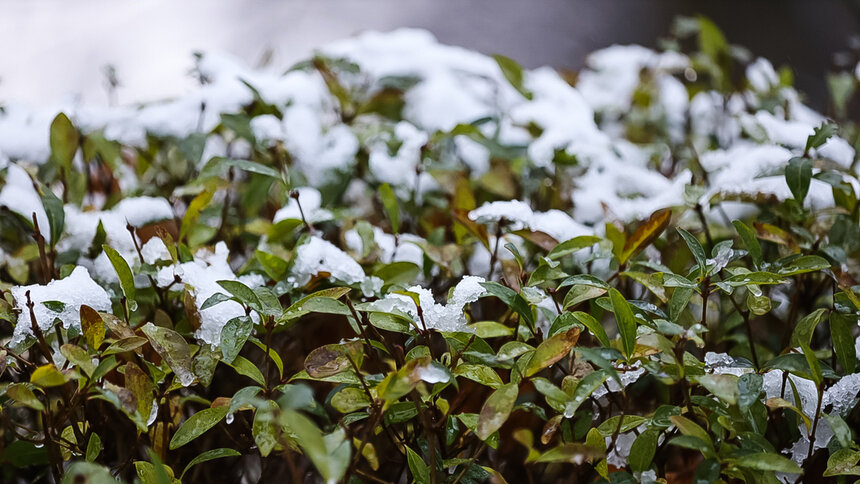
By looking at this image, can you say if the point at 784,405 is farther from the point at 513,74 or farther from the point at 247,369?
the point at 513,74

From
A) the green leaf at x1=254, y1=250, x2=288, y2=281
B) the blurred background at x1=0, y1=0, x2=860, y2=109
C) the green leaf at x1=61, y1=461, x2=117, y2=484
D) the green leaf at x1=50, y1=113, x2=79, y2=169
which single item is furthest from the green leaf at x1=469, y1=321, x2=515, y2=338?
the blurred background at x1=0, y1=0, x2=860, y2=109

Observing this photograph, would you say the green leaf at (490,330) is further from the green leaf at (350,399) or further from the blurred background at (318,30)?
the blurred background at (318,30)

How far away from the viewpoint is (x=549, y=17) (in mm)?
2188

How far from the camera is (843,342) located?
2.09ft

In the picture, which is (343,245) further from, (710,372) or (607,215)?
(710,372)

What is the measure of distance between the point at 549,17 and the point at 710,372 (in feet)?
5.93

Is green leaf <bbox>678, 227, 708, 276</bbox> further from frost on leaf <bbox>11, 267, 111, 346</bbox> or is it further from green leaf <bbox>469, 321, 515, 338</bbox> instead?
frost on leaf <bbox>11, 267, 111, 346</bbox>

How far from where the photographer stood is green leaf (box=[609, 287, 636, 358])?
1.90 ft

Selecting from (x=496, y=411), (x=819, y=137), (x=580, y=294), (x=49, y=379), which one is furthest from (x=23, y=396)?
(x=819, y=137)

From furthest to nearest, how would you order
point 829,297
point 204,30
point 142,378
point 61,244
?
point 204,30 < point 829,297 < point 61,244 < point 142,378

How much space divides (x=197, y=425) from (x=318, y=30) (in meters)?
1.77

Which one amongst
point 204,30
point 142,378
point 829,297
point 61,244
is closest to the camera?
point 142,378

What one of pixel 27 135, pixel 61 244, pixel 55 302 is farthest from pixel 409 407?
pixel 27 135

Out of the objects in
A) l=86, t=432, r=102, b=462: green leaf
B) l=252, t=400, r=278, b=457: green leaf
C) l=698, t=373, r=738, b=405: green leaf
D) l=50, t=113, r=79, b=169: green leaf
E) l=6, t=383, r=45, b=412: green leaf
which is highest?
l=50, t=113, r=79, b=169: green leaf
